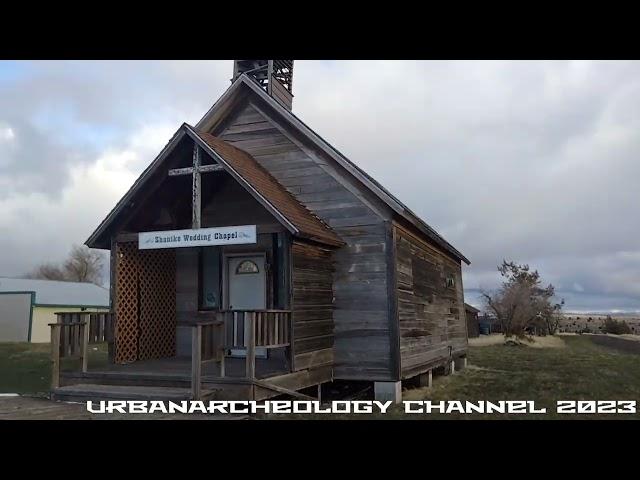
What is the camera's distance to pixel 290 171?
39.8 ft

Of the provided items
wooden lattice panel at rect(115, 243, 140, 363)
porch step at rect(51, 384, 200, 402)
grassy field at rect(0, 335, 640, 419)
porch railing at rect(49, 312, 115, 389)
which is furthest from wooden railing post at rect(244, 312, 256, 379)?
wooden lattice panel at rect(115, 243, 140, 363)

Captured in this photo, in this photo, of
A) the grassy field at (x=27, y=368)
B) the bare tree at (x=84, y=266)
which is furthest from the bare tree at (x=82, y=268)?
the grassy field at (x=27, y=368)

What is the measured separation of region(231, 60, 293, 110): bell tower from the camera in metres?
14.4

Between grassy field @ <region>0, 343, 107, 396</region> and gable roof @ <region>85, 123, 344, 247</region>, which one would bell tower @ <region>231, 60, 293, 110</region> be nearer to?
gable roof @ <region>85, 123, 344, 247</region>

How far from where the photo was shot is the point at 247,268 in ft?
39.1

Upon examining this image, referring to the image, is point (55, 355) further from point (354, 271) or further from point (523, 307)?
point (523, 307)

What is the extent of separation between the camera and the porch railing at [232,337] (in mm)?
8242

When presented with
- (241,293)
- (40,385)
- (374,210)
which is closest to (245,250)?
(241,293)

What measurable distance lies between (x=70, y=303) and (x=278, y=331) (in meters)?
34.4

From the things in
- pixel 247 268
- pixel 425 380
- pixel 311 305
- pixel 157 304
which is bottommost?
pixel 425 380

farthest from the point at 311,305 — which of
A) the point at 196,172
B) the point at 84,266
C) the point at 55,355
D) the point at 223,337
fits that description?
the point at 84,266

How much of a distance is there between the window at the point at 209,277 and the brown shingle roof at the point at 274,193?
198 centimetres

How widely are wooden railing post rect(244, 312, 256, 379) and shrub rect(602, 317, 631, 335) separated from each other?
145 ft

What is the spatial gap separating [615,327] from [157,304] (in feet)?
142
